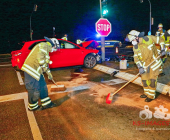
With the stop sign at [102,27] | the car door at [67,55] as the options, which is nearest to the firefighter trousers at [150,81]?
the car door at [67,55]

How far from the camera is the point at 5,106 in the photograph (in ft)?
16.2

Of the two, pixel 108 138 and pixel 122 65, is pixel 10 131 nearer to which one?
pixel 108 138

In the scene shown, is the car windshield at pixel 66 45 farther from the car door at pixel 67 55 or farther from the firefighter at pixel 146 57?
the firefighter at pixel 146 57

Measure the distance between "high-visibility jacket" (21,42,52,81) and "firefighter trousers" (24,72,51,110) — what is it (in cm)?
13

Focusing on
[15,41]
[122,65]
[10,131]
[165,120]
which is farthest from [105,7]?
[15,41]

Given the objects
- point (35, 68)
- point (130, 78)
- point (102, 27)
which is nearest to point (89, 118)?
point (35, 68)

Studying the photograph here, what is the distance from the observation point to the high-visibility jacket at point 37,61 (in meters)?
4.28

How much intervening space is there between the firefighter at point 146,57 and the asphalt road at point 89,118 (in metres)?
0.50

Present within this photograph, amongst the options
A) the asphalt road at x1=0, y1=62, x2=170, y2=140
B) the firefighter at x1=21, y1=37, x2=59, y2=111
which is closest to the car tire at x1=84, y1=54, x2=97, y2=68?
the asphalt road at x1=0, y1=62, x2=170, y2=140

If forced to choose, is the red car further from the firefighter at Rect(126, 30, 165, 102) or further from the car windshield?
the firefighter at Rect(126, 30, 165, 102)

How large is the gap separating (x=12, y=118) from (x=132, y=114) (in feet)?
9.39

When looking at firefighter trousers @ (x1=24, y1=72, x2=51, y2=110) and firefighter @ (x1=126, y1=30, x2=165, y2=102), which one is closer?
firefighter trousers @ (x1=24, y1=72, x2=51, y2=110)

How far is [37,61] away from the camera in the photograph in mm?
4359

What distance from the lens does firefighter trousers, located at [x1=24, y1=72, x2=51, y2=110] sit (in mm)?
4387
